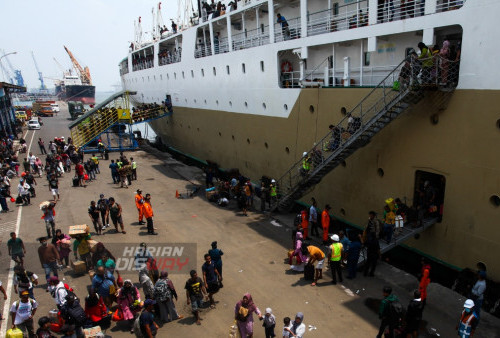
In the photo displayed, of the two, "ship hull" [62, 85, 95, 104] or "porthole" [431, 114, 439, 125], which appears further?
"ship hull" [62, 85, 95, 104]

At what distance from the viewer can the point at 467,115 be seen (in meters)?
8.62

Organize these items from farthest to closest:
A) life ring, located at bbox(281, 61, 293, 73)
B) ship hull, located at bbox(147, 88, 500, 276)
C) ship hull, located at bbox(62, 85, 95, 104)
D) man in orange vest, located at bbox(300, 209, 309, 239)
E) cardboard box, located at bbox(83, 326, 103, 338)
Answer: ship hull, located at bbox(62, 85, 95, 104)
life ring, located at bbox(281, 61, 293, 73)
man in orange vest, located at bbox(300, 209, 309, 239)
ship hull, located at bbox(147, 88, 500, 276)
cardboard box, located at bbox(83, 326, 103, 338)

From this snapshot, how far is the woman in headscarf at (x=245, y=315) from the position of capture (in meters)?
6.71

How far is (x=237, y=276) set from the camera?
9797 millimetres

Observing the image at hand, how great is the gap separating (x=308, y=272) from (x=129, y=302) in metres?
4.62

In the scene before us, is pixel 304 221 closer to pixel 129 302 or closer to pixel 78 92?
pixel 129 302

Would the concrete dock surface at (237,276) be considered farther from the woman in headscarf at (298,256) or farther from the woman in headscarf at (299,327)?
the woman in headscarf at (299,327)

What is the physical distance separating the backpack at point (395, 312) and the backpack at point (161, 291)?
460 centimetres

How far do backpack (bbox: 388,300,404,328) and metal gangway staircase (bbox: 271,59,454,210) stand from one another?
16.9 feet

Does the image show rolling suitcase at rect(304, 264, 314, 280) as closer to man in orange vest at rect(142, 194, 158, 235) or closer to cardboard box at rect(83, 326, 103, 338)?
cardboard box at rect(83, 326, 103, 338)

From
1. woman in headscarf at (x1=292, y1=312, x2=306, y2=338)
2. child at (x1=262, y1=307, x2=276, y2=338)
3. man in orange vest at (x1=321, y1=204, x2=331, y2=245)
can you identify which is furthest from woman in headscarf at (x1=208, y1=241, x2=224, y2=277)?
man in orange vest at (x1=321, y1=204, x2=331, y2=245)

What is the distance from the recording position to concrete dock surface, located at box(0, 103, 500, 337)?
7.71 meters

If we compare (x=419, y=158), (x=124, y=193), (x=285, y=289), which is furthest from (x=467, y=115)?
(x=124, y=193)

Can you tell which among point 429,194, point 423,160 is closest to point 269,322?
point 429,194
